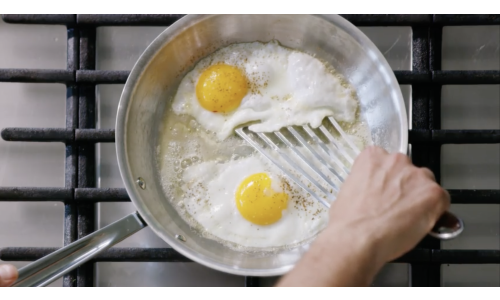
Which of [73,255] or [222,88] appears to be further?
[222,88]

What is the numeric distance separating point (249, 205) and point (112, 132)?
320mm

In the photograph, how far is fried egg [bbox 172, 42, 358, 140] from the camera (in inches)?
37.9

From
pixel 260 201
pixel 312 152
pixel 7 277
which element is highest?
pixel 312 152

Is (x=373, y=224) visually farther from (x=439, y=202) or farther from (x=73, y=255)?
(x=73, y=255)

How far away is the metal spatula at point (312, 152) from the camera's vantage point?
918 millimetres

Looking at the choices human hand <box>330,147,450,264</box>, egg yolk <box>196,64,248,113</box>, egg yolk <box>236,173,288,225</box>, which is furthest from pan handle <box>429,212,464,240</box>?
egg yolk <box>196,64,248,113</box>

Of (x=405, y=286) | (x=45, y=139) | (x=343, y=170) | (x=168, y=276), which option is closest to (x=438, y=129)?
(x=343, y=170)

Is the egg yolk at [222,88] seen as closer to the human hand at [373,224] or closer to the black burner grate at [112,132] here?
the black burner grate at [112,132]

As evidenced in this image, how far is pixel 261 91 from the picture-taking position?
0.98 metres

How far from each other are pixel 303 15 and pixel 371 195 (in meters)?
0.40

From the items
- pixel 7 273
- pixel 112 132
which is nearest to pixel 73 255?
pixel 7 273

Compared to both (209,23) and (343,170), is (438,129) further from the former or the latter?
(209,23)

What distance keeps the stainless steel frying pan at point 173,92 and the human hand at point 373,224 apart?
0.37ft
